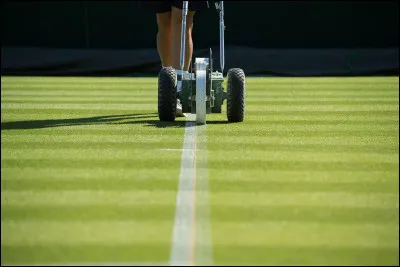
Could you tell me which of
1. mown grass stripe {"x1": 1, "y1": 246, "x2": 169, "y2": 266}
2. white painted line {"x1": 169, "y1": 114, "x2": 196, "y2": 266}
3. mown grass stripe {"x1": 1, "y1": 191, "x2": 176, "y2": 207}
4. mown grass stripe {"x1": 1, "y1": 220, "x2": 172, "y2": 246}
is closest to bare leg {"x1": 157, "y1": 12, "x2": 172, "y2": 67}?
white painted line {"x1": 169, "y1": 114, "x2": 196, "y2": 266}

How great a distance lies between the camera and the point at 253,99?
9188mm

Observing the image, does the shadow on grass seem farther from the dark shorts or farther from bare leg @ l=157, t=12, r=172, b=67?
the dark shorts

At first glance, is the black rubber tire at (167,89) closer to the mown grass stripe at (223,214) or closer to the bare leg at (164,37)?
the bare leg at (164,37)

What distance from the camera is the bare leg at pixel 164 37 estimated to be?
793 cm

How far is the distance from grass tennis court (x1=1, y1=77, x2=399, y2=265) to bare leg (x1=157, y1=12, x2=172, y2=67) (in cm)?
→ 47

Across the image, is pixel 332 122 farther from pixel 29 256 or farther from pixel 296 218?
pixel 29 256

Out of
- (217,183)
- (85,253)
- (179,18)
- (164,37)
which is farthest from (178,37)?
(85,253)

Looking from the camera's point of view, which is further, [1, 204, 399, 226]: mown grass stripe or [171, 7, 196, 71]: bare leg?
[171, 7, 196, 71]: bare leg

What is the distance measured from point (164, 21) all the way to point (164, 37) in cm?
13

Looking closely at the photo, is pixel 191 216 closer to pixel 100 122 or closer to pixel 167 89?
pixel 167 89

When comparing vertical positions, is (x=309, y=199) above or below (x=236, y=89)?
below

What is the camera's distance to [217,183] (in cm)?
490

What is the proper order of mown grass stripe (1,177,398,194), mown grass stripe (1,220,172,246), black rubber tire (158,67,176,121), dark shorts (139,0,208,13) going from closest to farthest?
mown grass stripe (1,220,172,246) → mown grass stripe (1,177,398,194) → black rubber tire (158,67,176,121) → dark shorts (139,0,208,13)

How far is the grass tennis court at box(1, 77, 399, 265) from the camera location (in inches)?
146
